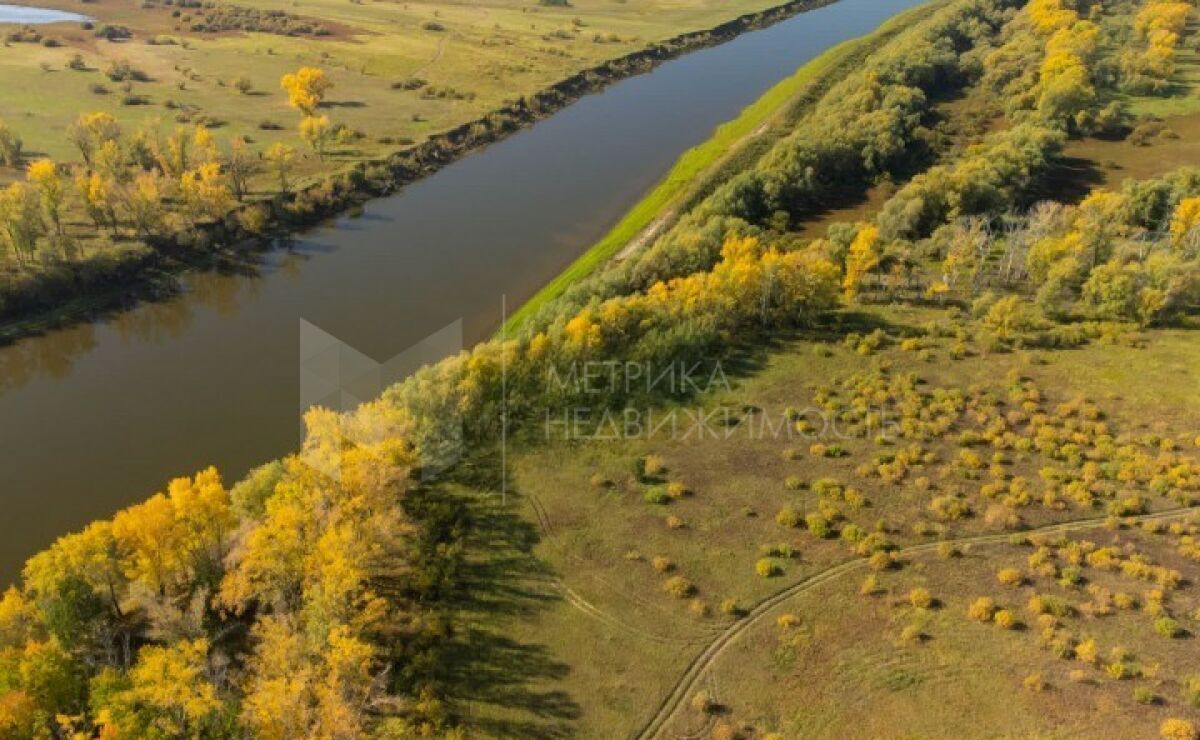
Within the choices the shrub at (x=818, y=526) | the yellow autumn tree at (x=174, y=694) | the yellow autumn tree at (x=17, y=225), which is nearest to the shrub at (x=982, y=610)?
the shrub at (x=818, y=526)

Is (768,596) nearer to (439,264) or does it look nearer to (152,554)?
(152,554)

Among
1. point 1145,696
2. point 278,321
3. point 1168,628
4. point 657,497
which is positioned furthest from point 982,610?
point 278,321

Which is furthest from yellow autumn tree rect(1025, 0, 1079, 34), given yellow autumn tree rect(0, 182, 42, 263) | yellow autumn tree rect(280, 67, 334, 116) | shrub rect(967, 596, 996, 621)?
yellow autumn tree rect(0, 182, 42, 263)

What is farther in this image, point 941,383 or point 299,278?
point 299,278

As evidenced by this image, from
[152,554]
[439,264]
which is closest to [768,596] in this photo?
[152,554]

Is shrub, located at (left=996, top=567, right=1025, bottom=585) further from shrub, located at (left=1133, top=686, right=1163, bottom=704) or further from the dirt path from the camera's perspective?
shrub, located at (left=1133, top=686, right=1163, bottom=704)
